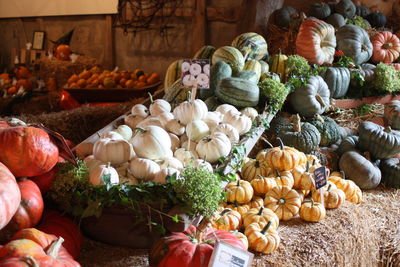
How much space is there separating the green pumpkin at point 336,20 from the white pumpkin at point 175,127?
3759mm

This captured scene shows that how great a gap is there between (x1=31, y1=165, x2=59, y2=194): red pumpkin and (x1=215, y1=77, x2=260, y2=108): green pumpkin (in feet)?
5.27

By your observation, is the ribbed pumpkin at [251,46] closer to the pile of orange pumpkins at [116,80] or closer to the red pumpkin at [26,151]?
the pile of orange pumpkins at [116,80]

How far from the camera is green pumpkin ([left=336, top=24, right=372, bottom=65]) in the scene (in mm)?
4785

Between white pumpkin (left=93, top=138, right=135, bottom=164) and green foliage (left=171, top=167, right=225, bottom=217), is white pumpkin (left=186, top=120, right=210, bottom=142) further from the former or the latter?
green foliage (left=171, top=167, right=225, bottom=217)

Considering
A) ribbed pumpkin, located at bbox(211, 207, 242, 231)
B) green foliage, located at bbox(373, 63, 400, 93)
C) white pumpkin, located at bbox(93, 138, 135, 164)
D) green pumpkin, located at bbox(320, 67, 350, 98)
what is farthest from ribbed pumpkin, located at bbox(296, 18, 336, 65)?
white pumpkin, located at bbox(93, 138, 135, 164)

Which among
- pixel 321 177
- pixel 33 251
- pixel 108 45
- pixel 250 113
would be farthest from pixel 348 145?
pixel 108 45

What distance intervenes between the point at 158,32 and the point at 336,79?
3.53m

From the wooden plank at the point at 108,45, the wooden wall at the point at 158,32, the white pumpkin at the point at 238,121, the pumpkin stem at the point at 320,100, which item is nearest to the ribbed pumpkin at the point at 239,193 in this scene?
the white pumpkin at the point at 238,121

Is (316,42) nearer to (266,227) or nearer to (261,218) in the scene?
(261,218)

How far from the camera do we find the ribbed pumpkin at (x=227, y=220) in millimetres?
2125

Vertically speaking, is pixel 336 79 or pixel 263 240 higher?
pixel 336 79

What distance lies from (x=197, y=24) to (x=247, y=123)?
3917mm

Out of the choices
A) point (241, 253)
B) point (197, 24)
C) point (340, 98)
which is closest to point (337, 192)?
point (241, 253)

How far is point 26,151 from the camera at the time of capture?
5.22ft
